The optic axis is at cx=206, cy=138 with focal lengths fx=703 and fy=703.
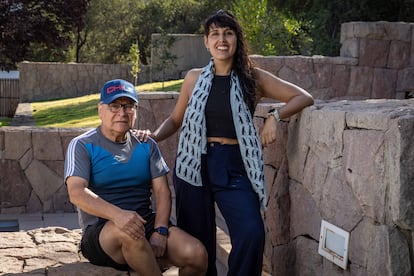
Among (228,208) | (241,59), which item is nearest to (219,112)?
(241,59)

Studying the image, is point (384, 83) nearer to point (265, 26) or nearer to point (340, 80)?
point (340, 80)

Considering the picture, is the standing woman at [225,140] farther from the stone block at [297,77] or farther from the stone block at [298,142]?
the stone block at [297,77]

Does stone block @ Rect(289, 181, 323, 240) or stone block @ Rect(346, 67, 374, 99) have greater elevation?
stone block @ Rect(346, 67, 374, 99)

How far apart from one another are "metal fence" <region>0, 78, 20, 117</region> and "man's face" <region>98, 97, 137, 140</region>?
15415 millimetres

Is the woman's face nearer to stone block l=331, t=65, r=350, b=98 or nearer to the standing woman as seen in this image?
the standing woman

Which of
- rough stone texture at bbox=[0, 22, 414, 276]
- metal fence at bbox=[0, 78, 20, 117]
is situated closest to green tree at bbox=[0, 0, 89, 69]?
metal fence at bbox=[0, 78, 20, 117]

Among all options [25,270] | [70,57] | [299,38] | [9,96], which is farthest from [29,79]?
[25,270]

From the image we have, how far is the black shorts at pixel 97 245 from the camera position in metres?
3.29

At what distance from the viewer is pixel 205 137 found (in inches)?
132

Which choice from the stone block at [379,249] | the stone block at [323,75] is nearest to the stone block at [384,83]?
the stone block at [323,75]

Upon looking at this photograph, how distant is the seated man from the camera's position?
127 inches

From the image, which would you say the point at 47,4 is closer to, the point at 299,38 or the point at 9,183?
the point at 299,38

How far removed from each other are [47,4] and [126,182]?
481 inches

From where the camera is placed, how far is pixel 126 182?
3400 millimetres
